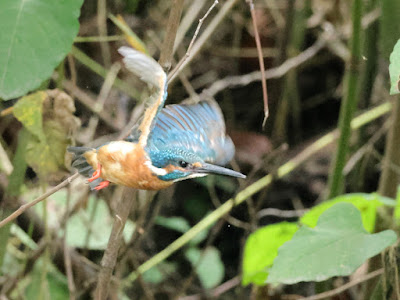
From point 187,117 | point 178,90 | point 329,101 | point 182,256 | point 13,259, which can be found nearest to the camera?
point 187,117

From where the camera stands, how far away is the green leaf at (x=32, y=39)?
3.17 ft

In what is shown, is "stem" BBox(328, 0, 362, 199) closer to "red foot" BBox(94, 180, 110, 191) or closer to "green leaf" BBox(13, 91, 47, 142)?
"green leaf" BBox(13, 91, 47, 142)

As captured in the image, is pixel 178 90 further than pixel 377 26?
Yes

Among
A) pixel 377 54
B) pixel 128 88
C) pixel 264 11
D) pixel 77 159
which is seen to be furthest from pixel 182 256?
pixel 77 159

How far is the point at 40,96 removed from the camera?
116cm

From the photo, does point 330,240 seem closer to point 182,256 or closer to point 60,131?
point 60,131

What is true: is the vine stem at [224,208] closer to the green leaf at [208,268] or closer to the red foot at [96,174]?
the green leaf at [208,268]

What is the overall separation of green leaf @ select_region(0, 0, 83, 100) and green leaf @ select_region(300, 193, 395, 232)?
655 millimetres

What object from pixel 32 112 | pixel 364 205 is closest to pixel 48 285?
pixel 32 112

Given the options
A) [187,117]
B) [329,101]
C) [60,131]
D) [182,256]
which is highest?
[187,117]

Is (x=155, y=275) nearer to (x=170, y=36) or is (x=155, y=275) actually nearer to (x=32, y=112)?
(x=32, y=112)

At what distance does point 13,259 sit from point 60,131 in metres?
0.93

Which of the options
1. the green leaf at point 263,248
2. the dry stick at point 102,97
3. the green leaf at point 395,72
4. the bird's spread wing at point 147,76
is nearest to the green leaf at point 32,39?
the bird's spread wing at point 147,76

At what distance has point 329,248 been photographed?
111cm
